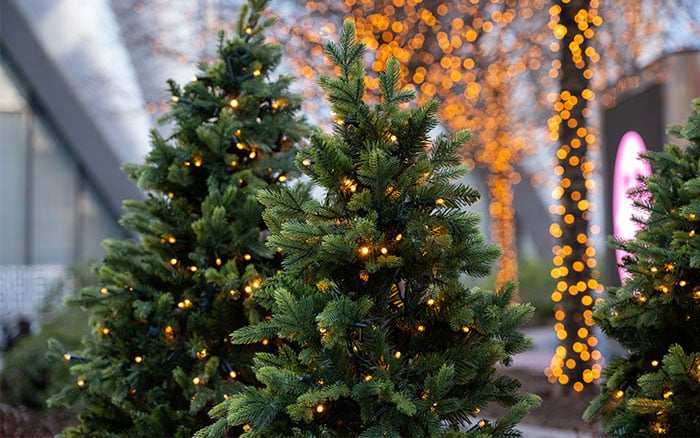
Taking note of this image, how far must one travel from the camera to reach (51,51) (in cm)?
1819

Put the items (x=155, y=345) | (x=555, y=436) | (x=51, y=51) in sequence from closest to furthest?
(x=155, y=345)
(x=555, y=436)
(x=51, y=51)

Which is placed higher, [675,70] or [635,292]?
[675,70]

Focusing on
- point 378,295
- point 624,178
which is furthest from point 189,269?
point 624,178

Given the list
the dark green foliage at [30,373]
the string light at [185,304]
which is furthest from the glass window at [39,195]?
the string light at [185,304]

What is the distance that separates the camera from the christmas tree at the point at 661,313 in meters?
4.05

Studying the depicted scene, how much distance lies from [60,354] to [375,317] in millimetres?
2387

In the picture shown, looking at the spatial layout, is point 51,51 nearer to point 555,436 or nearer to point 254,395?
point 555,436

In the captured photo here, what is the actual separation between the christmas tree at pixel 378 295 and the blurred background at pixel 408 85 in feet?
16.4

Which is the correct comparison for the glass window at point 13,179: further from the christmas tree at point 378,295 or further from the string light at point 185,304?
the christmas tree at point 378,295

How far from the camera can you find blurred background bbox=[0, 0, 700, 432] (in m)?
10.2

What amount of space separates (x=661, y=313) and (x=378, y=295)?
1536 mm

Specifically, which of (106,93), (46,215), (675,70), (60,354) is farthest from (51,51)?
(60,354)

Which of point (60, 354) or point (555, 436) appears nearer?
point (60, 354)

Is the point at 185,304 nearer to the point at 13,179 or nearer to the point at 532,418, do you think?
the point at 532,418
